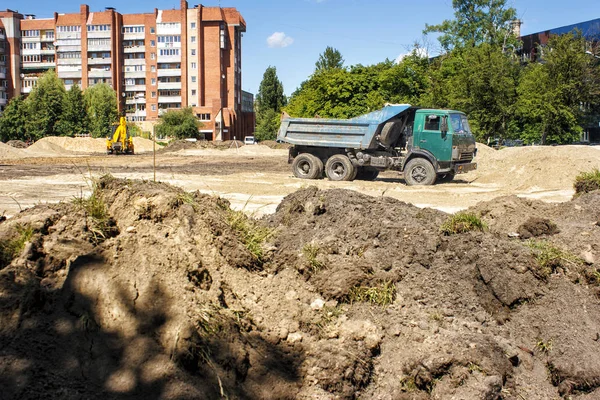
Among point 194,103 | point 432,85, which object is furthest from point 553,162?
point 194,103

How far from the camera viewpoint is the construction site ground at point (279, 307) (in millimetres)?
3564

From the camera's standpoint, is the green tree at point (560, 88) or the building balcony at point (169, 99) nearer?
the green tree at point (560, 88)

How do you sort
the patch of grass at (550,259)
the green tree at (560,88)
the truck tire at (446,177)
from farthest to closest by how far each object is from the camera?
the green tree at (560,88) < the truck tire at (446,177) < the patch of grass at (550,259)

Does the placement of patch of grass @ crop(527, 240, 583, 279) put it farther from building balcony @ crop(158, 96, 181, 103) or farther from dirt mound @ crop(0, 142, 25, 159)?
building balcony @ crop(158, 96, 181, 103)

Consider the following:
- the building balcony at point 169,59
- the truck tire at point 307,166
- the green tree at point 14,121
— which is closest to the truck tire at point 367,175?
the truck tire at point 307,166

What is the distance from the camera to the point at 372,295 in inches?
192

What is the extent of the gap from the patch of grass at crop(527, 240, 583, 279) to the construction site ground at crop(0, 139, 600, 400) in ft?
0.06

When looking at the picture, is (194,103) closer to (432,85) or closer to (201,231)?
(432,85)

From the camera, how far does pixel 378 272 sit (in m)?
5.25

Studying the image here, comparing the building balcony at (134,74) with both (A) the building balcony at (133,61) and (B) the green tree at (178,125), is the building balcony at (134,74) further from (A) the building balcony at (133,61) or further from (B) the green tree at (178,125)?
(B) the green tree at (178,125)

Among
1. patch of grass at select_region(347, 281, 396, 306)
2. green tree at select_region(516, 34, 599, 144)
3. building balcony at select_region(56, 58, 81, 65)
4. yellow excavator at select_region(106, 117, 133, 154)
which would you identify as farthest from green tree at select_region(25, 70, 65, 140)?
patch of grass at select_region(347, 281, 396, 306)

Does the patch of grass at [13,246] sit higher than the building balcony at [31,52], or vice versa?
the building balcony at [31,52]

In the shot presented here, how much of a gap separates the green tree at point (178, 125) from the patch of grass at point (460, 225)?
68.6m

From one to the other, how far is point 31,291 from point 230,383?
1.34 m
